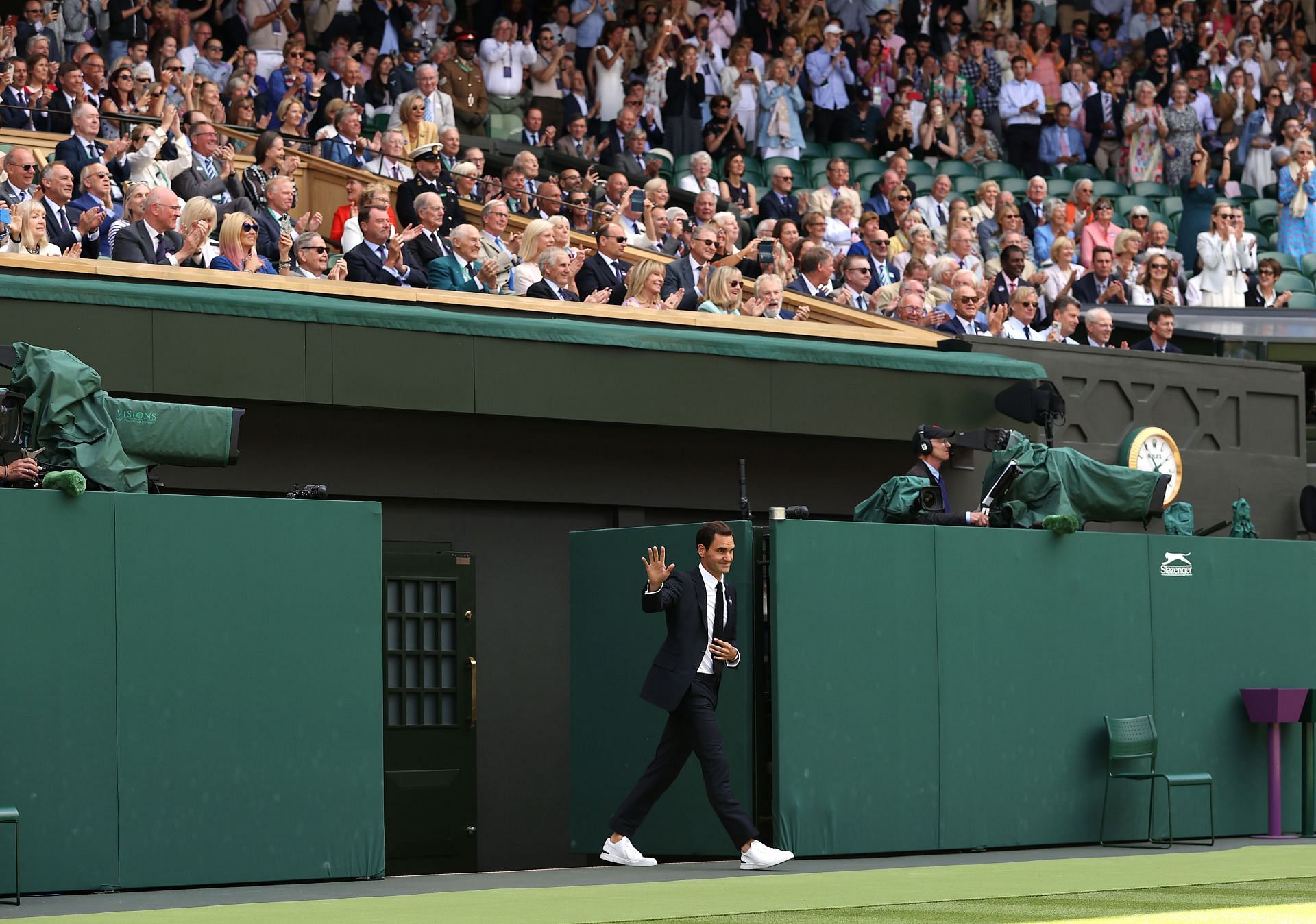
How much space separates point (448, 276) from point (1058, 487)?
4.81m

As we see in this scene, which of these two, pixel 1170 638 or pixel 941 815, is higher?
pixel 1170 638

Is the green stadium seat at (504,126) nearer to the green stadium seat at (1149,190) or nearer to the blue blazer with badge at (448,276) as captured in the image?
the blue blazer with badge at (448,276)

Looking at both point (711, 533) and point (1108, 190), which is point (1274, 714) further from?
point (1108, 190)

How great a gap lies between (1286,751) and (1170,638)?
1394mm

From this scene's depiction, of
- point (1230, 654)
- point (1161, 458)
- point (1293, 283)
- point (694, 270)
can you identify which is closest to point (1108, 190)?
point (1293, 283)

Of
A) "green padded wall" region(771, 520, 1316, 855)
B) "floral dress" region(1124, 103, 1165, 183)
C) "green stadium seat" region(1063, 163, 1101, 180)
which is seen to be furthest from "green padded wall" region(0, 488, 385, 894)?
"floral dress" region(1124, 103, 1165, 183)

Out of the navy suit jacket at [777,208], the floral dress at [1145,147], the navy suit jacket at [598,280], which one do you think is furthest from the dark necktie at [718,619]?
the floral dress at [1145,147]

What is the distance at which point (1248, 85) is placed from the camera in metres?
24.9

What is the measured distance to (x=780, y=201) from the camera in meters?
19.0

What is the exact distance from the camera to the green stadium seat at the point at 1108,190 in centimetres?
2280

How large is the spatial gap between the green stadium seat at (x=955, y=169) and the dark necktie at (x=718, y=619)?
1286cm

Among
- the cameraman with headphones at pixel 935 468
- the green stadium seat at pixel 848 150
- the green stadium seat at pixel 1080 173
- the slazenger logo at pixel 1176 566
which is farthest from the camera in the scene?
the green stadium seat at pixel 1080 173

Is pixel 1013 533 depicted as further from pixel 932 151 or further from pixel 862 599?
pixel 932 151

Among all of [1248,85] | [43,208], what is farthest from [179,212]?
[1248,85]
